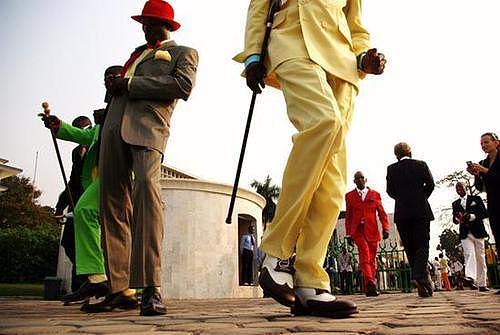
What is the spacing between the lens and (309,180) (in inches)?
102

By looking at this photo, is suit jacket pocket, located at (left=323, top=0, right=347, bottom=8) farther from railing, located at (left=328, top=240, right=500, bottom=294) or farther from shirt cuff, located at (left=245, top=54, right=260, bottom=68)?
railing, located at (left=328, top=240, right=500, bottom=294)

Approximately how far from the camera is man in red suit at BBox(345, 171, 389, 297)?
768cm

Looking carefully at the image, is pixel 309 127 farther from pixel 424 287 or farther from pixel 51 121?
pixel 424 287

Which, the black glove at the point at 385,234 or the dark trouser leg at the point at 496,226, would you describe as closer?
the dark trouser leg at the point at 496,226

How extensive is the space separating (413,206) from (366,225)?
1.69m

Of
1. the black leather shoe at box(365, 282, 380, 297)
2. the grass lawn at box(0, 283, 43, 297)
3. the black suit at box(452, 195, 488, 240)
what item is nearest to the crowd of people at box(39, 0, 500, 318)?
the black leather shoe at box(365, 282, 380, 297)

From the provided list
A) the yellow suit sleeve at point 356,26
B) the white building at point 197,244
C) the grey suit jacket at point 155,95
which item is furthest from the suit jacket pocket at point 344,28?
the white building at point 197,244

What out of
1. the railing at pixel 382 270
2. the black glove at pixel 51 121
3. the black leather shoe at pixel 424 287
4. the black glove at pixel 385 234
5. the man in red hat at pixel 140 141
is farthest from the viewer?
the railing at pixel 382 270

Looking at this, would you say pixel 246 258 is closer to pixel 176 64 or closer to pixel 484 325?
pixel 176 64

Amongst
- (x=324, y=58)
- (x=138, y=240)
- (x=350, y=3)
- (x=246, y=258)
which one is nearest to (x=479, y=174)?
(x=350, y=3)

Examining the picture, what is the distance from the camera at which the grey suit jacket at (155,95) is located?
3.29m

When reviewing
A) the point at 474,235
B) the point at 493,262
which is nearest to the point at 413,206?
the point at 474,235

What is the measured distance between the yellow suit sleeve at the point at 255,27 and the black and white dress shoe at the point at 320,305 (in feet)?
5.04

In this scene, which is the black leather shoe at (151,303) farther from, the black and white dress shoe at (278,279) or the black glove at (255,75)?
the black glove at (255,75)
